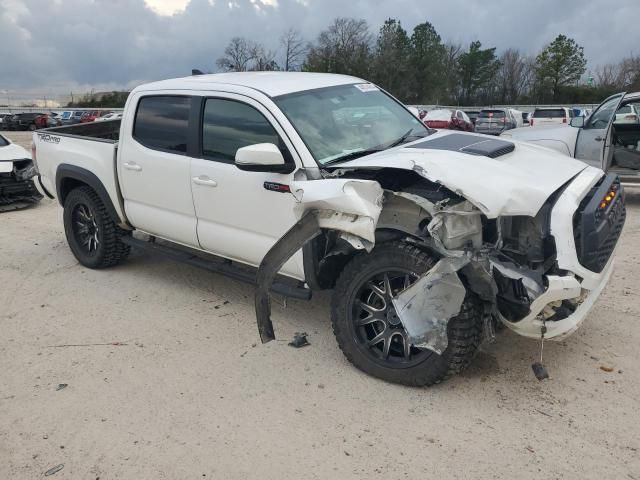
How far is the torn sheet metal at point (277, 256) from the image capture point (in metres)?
3.41

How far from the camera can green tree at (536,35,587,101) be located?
60.6 meters

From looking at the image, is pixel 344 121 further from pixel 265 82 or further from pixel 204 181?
pixel 204 181

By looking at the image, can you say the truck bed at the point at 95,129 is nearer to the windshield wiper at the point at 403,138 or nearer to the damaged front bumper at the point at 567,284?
the windshield wiper at the point at 403,138

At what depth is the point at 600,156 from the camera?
330 inches

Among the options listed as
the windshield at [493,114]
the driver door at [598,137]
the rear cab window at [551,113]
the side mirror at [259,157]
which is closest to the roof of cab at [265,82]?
the side mirror at [259,157]

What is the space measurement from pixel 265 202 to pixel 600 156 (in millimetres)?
6389

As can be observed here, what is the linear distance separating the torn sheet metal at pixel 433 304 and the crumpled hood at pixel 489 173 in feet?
1.27

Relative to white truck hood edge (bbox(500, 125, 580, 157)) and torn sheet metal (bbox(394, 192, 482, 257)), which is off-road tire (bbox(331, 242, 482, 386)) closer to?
torn sheet metal (bbox(394, 192, 482, 257))

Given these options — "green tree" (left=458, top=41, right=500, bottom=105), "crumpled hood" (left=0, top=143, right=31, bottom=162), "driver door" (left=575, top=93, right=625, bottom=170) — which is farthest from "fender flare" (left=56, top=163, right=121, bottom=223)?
"green tree" (left=458, top=41, right=500, bottom=105)

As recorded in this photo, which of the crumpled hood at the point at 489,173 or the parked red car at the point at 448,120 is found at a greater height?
the crumpled hood at the point at 489,173

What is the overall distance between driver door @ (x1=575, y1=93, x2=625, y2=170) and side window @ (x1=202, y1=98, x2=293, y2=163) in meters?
6.23

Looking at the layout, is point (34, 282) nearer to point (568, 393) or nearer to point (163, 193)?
point (163, 193)

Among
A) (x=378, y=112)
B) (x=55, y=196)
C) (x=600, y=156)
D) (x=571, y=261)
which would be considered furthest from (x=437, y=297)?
(x=600, y=156)

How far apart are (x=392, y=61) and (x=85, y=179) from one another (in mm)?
62511
